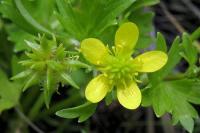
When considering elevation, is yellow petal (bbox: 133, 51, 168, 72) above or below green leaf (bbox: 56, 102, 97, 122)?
above

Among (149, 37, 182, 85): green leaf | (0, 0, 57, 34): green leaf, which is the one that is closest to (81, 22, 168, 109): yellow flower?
(149, 37, 182, 85): green leaf

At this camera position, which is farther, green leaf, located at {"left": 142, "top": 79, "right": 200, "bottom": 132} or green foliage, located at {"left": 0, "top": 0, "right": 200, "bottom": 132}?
green leaf, located at {"left": 142, "top": 79, "right": 200, "bottom": 132}

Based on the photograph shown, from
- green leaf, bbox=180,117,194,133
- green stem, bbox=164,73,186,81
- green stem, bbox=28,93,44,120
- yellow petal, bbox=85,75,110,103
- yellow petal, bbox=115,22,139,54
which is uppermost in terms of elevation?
yellow petal, bbox=115,22,139,54

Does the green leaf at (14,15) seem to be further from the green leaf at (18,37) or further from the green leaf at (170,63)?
the green leaf at (170,63)

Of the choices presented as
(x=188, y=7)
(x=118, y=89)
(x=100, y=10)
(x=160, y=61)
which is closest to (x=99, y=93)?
(x=118, y=89)

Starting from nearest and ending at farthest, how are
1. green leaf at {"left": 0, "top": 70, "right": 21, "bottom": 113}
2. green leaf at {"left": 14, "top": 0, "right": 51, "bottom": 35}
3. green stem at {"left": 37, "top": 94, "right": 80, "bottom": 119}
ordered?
green leaf at {"left": 14, "top": 0, "right": 51, "bottom": 35}
green leaf at {"left": 0, "top": 70, "right": 21, "bottom": 113}
green stem at {"left": 37, "top": 94, "right": 80, "bottom": 119}

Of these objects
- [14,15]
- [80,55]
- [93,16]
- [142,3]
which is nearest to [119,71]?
[80,55]

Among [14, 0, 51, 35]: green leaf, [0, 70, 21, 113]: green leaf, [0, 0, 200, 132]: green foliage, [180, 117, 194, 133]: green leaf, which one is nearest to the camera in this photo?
[0, 0, 200, 132]: green foliage

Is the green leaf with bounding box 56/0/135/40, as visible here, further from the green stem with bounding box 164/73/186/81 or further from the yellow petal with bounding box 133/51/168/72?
the green stem with bounding box 164/73/186/81
